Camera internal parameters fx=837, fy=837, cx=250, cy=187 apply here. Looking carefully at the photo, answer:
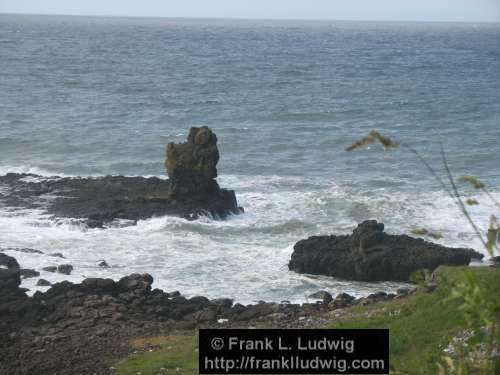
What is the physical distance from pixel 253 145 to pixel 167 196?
17.9m

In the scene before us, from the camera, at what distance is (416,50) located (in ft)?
490

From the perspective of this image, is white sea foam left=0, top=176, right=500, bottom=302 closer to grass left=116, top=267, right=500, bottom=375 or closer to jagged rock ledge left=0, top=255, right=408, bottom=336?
jagged rock ledge left=0, top=255, right=408, bottom=336

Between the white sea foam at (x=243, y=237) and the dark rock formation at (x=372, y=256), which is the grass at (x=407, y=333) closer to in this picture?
the white sea foam at (x=243, y=237)

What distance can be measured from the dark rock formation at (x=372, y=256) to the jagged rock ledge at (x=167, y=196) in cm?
770

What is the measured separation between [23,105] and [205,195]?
1544 inches

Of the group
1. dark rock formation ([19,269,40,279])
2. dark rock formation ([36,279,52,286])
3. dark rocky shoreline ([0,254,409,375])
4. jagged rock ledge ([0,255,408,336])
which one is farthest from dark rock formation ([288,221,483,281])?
dark rock formation ([19,269,40,279])

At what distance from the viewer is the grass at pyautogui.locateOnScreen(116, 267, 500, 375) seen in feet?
51.6

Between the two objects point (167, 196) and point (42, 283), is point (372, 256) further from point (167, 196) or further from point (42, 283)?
point (167, 196)

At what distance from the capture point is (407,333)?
15.1 metres

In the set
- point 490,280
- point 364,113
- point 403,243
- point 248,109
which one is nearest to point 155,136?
point 248,109

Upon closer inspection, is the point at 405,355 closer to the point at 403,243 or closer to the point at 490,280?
the point at 490,280

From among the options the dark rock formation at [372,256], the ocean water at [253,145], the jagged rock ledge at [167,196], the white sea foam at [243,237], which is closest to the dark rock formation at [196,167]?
the jagged rock ledge at [167,196]

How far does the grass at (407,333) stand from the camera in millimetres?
15719

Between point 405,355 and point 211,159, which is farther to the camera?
point 211,159
